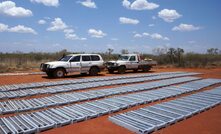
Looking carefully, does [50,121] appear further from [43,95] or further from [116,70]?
[116,70]

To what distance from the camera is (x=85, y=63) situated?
1848cm

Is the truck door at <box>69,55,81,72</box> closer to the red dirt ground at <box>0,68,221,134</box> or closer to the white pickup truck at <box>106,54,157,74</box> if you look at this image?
the white pickup truck at <box>106,54,157,74</box>

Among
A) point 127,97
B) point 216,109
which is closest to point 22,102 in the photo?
point 127,97

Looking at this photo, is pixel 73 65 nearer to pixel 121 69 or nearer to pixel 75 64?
pixel 75 64

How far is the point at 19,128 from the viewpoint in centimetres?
614

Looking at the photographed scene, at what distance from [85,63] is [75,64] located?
0.94 metres

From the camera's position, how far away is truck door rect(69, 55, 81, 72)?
58.0ft

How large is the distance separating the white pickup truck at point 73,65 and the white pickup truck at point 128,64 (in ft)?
7.81

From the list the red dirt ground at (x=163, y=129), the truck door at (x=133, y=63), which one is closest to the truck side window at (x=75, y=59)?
the truck door at (x=133, y=63)

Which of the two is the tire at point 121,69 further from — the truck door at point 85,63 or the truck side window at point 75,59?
the truck side window at point 75,59

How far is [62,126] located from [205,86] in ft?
32.7

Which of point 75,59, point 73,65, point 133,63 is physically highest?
point 75,59

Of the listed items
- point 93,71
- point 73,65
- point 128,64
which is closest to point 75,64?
point 73,65

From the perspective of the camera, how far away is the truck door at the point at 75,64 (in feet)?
58.0
